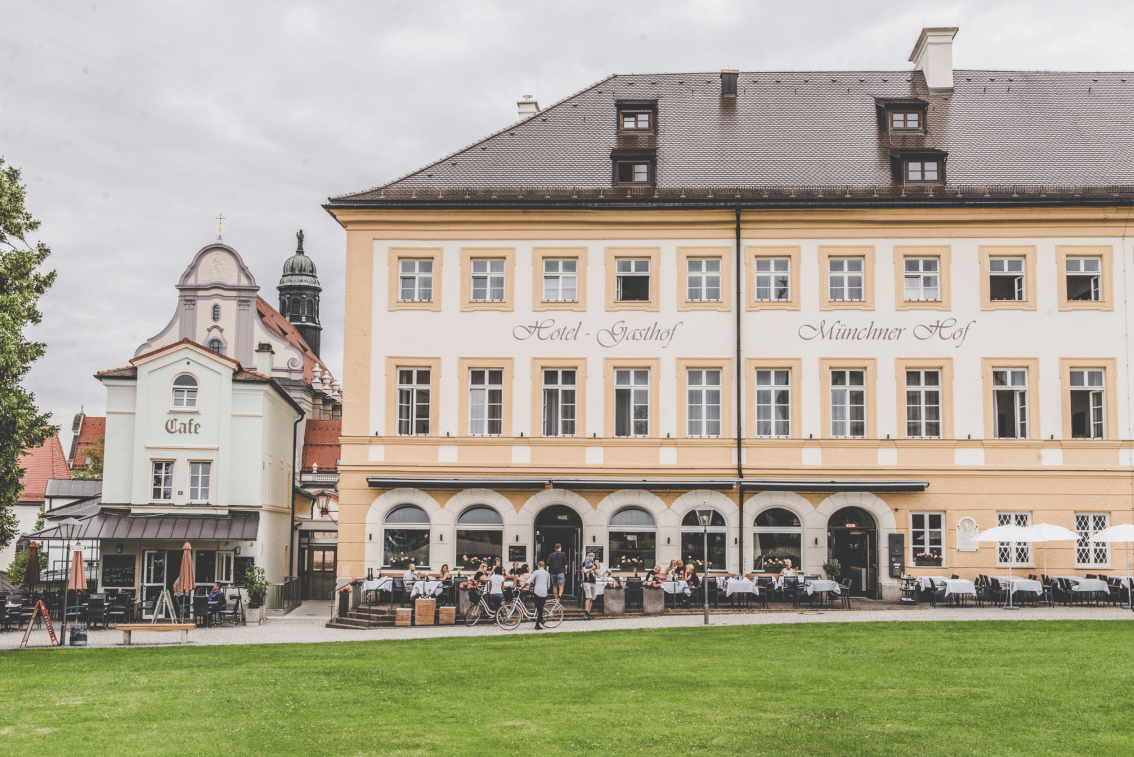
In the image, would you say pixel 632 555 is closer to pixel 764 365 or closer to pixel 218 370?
pixel 764 365

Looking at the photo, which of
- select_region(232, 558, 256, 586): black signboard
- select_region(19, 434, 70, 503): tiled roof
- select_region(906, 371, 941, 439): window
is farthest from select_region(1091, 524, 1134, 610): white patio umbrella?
select_region(19, 434, 70, 503): tiled roof

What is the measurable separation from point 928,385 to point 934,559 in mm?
4547

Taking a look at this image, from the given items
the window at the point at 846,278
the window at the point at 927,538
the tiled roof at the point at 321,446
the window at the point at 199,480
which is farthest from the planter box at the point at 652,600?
the tiled roof at the point at 321,446

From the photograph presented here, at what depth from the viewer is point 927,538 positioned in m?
30.4

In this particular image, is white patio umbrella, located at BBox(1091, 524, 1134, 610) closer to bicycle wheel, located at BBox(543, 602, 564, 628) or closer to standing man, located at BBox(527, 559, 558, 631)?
bicycle wheel, located at BBox(543, 602, 564, 628)

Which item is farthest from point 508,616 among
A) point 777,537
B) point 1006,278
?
point 1006,278

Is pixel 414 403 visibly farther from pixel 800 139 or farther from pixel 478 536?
pixel 800 139

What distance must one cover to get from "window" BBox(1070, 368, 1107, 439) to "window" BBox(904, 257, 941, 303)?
13.8 feet

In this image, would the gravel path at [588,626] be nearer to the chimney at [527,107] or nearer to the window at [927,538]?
the window at [927,538]

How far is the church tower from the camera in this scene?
10000 cm

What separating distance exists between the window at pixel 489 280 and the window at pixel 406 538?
592cm

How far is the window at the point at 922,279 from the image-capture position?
31.2 meters

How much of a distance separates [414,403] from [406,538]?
3.58 m

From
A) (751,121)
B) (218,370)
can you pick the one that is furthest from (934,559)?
(218,370)
